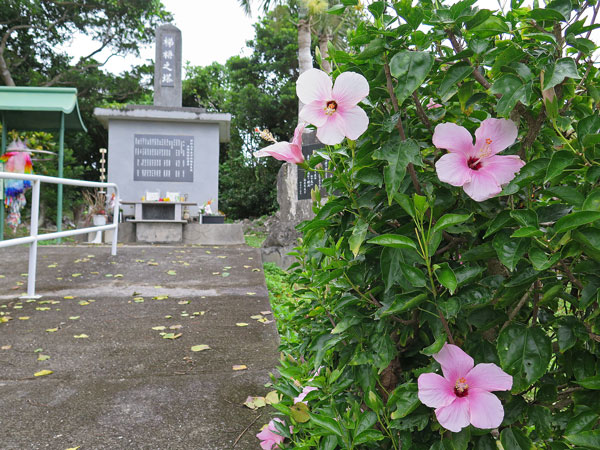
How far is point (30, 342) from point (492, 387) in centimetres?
268

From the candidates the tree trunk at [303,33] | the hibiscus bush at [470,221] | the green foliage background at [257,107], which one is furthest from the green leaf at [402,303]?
the green foliage background at [257,107]

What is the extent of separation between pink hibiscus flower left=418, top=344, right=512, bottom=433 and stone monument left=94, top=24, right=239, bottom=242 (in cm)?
1037

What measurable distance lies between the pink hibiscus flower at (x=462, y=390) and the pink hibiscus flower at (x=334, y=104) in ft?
1.29

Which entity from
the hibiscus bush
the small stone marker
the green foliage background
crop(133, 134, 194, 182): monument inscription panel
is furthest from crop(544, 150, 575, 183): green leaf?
the green foliage background

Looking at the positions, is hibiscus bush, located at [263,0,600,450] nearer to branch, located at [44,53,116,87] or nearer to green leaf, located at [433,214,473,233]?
green leaf, located at [433,214,473,233]

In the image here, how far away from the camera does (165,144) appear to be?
35.5 feet

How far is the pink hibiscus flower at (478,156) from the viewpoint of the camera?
72 cm

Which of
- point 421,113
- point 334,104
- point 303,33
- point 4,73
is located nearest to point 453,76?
point 421,113

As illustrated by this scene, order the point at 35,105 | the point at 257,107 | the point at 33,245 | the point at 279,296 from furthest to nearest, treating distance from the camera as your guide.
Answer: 1. the point at 257,107
2. the point at 35,105
3. the point at 279,296
4. the point at 33,245

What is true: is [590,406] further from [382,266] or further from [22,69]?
[22,69]

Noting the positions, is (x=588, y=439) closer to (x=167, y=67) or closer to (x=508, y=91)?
(x=508, y=91)

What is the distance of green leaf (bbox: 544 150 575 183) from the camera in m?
0.62

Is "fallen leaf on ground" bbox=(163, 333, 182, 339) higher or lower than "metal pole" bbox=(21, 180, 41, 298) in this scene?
lower

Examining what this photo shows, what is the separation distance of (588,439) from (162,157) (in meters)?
11.1
